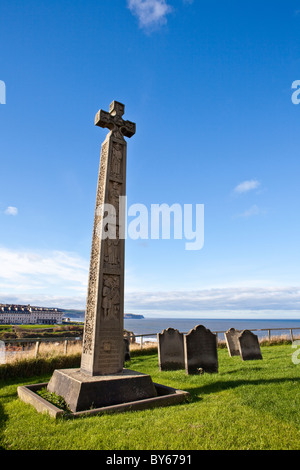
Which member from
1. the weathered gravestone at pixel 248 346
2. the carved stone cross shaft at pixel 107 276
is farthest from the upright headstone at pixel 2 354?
the weathered gravestone at pixel 248 346

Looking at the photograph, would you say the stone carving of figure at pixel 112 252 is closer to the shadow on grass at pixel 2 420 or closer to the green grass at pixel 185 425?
the green grass at pixel 185 425

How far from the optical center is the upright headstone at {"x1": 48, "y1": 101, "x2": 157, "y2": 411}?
17.9 ft

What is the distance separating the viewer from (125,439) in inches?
146

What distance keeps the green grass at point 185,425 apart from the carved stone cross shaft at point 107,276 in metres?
1.58

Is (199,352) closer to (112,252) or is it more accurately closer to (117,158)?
(112,252)

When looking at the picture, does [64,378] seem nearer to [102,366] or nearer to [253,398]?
[102,366]

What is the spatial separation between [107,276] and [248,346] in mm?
7837

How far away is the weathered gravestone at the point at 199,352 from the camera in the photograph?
8.90m

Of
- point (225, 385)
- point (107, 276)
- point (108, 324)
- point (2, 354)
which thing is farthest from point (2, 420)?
point (2, 354)

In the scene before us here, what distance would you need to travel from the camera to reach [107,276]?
271 inches

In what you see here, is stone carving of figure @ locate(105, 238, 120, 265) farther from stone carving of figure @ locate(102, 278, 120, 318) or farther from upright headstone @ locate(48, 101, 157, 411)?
stone carving of figure @ locate(102, 278, 120, 318)

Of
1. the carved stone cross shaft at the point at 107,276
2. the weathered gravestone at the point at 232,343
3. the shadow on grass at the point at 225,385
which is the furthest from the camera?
the weathered gravestone at the point at 232,343
